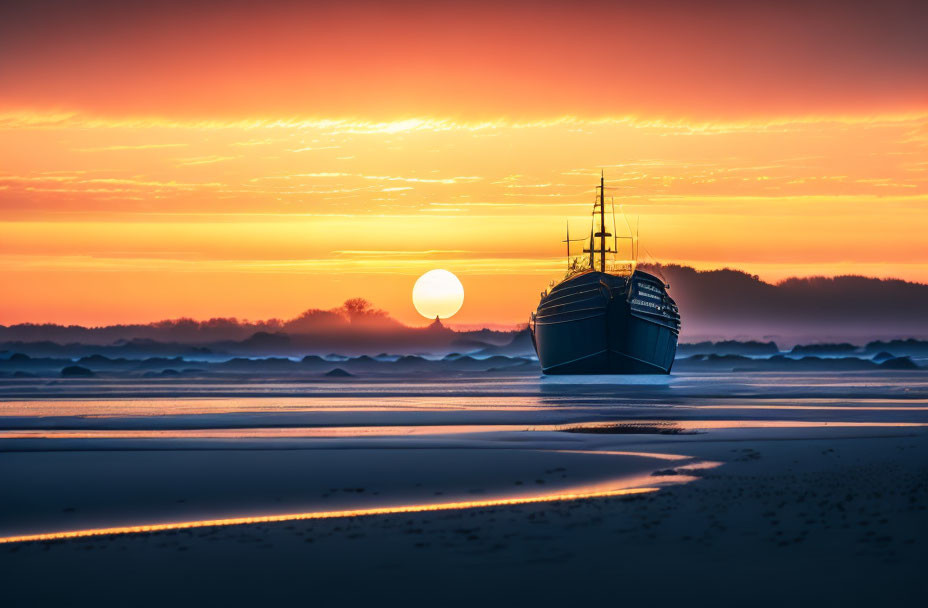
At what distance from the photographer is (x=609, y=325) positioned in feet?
335

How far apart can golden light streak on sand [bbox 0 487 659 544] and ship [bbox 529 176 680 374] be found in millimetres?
82850

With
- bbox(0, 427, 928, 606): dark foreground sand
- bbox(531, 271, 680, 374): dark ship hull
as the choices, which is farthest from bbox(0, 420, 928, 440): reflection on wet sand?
bbox(531, 271, 680, 374): dark ship hull

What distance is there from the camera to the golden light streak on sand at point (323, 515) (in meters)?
15.7

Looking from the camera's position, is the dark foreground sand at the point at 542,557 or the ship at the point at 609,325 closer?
the dark foreground sand at the point at 542,557

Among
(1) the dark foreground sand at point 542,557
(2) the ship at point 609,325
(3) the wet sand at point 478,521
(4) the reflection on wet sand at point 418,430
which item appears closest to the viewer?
(1) the dark foreground sand at point 542,557

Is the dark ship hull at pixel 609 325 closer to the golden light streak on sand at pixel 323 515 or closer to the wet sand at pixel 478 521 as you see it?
the wet sand at pixel 478 521

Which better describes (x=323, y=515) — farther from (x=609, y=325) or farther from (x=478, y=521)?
(x=609, y=325)

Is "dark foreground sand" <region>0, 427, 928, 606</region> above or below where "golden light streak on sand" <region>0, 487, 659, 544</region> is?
above

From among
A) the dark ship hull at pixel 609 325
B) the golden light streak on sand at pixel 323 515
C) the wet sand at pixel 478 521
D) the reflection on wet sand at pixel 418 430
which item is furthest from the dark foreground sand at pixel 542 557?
the dark ship hull at pixel 609 325

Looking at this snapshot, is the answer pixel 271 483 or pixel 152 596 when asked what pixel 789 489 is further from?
pixel 152 596

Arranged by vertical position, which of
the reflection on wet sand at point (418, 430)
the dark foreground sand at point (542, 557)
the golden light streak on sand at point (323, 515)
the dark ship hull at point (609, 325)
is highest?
the dark ship hull at point (609, 325)

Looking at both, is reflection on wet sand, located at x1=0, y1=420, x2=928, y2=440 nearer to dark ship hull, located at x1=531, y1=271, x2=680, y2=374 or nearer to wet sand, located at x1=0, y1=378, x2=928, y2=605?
wet sand, located at x1=0, y1=378, x2=928, y2=605

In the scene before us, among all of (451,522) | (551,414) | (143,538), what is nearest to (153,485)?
(143,538)

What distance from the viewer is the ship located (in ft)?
335
